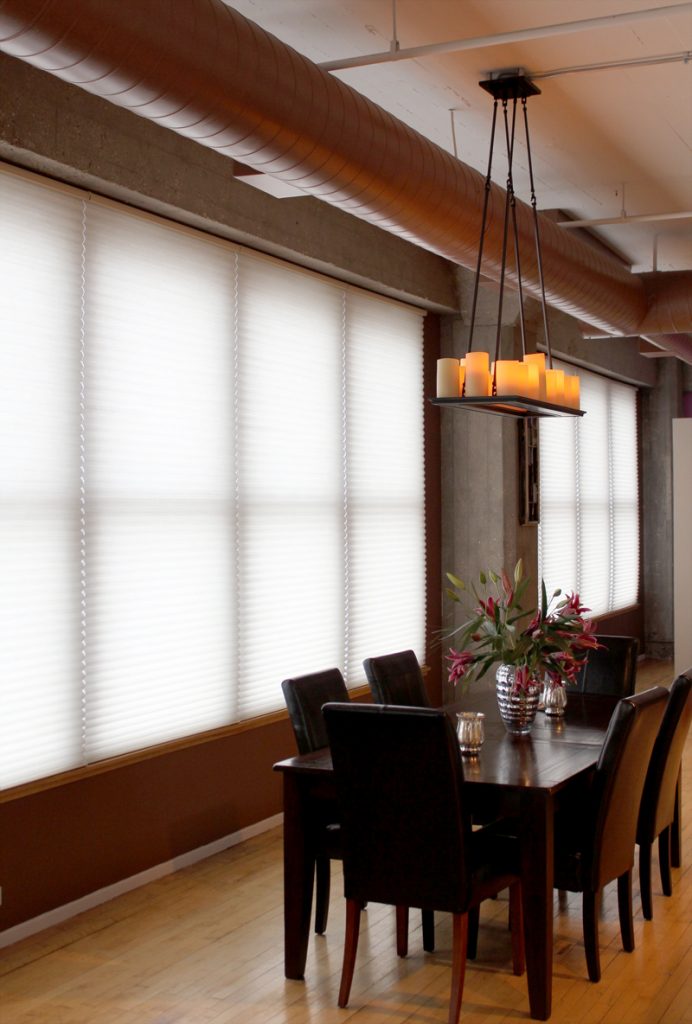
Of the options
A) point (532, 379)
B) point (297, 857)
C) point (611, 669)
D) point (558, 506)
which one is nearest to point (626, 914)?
point (297, 857)

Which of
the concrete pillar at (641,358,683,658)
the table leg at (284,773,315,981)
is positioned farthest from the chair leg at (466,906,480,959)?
the concrete pillar at (641,358,683,658)

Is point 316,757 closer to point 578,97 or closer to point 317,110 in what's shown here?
point 317,110

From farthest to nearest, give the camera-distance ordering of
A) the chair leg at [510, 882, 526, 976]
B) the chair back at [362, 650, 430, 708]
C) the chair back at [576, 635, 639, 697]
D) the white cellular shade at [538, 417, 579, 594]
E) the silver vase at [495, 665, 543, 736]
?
1. the white cellular shade at [538, 417, 579, 594]
2. the chair back at [576, 635, 639, 697]
3. the chair back at [362, 650, 430, 708]
4. the silver vase at [495, 665, 543, 736]
5. the chair leg at [510, 882, 526, 976]

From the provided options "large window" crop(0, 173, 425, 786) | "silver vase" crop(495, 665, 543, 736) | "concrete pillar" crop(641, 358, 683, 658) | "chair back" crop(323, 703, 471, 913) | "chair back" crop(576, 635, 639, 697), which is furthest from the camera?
"concrete pillar" crop(641, 358, 683, 658)

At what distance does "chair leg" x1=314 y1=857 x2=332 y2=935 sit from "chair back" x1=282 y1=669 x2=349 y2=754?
41 centimetres

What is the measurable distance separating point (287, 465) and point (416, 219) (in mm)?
1882

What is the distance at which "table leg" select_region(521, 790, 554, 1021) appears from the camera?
347cm

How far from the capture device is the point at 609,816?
12.0 feet

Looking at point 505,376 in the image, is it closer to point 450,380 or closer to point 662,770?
point 450,380

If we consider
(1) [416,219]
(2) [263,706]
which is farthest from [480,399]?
(2) [263,706]

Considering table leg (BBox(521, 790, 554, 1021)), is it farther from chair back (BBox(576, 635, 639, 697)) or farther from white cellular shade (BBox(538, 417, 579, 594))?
white cellular shade (BBox(538, 417, 579, 594))

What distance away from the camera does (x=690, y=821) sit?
579 cm

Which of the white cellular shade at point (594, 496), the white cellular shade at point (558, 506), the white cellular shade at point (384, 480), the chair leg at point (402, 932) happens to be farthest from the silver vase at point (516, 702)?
the white cellular shade at point (594, 496)

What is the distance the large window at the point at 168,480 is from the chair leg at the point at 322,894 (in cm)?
104
